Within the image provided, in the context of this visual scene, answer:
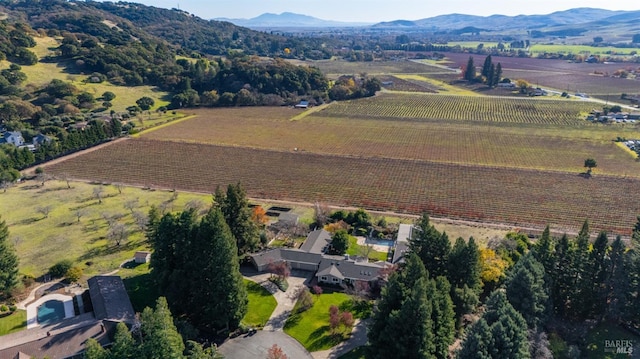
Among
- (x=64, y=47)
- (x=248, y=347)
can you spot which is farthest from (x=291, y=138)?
(x=64, y=47)

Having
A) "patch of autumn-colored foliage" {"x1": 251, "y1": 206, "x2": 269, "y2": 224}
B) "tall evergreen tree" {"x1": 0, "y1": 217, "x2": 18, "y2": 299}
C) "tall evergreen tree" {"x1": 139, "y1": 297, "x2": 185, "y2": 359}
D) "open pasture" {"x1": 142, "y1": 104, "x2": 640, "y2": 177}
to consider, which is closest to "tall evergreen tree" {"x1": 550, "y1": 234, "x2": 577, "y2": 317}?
"tall evergreen tree" {"x1": 139, "y1": 297, "x2": 185, "y2": 359}

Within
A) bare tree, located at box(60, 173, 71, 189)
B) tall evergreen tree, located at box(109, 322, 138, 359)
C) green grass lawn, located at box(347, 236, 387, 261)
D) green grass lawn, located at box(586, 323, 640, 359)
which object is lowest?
green grass lawn, located at box(586, 323, 640, 359)

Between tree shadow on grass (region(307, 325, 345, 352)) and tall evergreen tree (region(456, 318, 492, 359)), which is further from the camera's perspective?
tree shadow on grass (region(307, 325, 345, 352))

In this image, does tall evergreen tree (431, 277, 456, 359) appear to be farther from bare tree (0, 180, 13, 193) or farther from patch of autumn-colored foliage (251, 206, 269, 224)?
bare tree (0, 180, 13, 193)

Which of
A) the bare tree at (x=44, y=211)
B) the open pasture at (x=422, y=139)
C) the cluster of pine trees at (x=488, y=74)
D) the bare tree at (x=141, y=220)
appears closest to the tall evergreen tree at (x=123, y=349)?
the bare tree at (x=141, y=220)

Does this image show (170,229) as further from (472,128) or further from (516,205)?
(472,128)

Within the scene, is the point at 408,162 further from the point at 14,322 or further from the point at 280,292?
the point at 14,322

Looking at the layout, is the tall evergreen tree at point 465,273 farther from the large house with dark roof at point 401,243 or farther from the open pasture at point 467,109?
the open pasture at point 467,109
